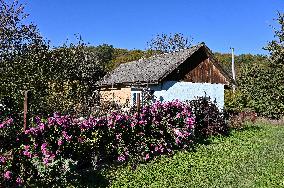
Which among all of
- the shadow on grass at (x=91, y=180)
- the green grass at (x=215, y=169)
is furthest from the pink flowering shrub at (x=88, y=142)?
the green grass at (x=215, y=169)

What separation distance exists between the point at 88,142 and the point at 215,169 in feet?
11.8

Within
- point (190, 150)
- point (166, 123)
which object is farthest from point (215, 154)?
point (166, 123)

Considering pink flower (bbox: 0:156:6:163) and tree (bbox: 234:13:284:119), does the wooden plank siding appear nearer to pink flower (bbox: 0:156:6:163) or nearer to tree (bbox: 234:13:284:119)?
tree (bbox: 234:13:284:119)

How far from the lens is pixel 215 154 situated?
1202 cm

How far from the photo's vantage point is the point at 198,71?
25.0m

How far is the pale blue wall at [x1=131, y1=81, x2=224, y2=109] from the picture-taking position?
23.4 m

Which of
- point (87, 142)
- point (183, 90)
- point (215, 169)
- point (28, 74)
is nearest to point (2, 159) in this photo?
point (87, 142)

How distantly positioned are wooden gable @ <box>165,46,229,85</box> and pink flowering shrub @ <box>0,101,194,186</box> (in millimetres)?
10407

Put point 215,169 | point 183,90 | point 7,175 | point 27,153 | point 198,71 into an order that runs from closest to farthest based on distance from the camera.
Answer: point 7,175, point 27,153, point 215,169, point 183,90, point 198,71

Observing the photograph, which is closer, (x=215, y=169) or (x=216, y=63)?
(x=215, y=169)

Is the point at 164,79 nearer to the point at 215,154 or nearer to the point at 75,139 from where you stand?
the point at 215,154

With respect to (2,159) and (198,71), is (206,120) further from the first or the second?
(198,71)

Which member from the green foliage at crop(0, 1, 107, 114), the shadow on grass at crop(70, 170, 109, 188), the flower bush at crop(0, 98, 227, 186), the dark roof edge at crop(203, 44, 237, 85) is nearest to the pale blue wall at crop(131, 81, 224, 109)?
the dark roof edge at crop(203, 44, 237, 85)

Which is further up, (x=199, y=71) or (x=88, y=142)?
(x=199, y=71)
